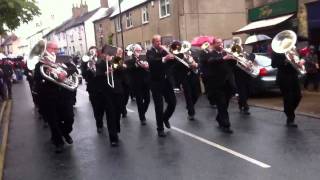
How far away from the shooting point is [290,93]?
9.80 metres

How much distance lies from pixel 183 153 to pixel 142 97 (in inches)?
149

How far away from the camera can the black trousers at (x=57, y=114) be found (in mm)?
8836

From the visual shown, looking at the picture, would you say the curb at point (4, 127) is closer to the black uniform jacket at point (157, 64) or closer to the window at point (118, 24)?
the black uniform jacket at point (157, 64)

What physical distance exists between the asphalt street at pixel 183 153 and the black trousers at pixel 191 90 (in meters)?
0.33

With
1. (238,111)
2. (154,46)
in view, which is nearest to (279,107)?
(238,111)

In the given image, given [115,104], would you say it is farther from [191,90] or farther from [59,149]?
[191,90]

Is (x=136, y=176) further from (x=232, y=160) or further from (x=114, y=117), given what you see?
(x=114, y=117)

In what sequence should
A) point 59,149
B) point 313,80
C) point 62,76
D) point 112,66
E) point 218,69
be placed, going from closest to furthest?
point 62,76
point 59,149
point 112,66
point 218,69
point 313,80

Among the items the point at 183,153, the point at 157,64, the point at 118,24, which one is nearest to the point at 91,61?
the point at 157,64

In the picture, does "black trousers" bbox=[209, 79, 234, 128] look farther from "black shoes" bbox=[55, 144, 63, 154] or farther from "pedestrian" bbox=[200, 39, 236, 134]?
"black shoes" bbox=[55, 144, 63, 154]

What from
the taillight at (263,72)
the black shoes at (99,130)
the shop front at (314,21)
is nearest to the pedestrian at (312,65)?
the taillight at (263,72)

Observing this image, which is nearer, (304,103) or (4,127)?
(4,127)

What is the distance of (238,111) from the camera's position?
12.6 meters

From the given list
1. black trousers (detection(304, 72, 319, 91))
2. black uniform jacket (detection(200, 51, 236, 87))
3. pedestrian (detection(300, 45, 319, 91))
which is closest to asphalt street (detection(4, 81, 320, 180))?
black uniform jacket (detection(200, 51, 236, 87))
